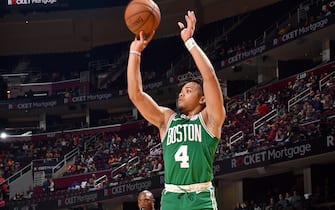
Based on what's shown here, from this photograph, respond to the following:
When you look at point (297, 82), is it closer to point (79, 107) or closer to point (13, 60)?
point (79, 107)

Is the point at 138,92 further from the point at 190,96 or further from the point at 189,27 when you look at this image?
the point at 189,27

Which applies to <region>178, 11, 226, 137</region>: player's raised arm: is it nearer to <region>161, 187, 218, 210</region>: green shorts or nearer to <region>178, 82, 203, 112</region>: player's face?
<region>178, 82, 203, 112</region>: player's face

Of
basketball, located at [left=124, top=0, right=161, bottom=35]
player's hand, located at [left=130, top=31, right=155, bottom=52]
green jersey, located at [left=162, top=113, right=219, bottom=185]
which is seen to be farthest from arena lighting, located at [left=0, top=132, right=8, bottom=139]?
green jersey, located at [left=162, top=113, right=219, bottom=185]

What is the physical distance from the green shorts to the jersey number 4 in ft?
0.65

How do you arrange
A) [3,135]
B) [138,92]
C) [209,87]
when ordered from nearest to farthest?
[209,87] < [138,92] < [3,135]

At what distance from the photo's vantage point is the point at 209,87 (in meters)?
4.99

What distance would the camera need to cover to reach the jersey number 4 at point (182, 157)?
505 cm

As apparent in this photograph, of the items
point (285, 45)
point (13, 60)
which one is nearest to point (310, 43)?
point (285, 45)

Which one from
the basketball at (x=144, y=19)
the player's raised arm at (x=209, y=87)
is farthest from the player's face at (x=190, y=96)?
the basketball at (x=144, y=19)

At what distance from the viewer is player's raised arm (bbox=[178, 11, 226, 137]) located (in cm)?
498

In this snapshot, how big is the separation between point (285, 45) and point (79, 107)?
12917 mm

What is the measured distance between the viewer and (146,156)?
2583 centimetres

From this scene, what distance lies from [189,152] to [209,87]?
47 cm

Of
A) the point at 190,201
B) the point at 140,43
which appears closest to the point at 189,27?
the point at 140,43
